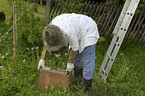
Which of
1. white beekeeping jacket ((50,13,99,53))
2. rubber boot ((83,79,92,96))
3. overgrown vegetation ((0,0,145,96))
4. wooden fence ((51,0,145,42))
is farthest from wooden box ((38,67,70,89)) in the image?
wooden fence ((51,0,145,42))

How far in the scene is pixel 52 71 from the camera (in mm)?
2576

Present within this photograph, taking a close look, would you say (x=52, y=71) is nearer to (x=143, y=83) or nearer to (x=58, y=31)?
(x=58, y=31)

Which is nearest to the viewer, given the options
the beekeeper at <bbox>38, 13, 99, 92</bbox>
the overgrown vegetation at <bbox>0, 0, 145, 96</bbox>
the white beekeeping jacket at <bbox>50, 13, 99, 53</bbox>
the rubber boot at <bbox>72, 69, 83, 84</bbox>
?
the beekeeper at <bbox>38, 13, 99, 92</bbox>

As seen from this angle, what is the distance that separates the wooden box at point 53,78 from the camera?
257cm

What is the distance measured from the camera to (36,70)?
3131 millimetres

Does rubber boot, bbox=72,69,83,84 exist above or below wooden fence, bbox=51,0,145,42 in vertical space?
below

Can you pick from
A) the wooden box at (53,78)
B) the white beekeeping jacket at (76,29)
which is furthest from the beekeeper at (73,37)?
the wooden box at (53,78)

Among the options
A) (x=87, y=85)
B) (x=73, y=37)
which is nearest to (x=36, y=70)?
(x=87, y=85)

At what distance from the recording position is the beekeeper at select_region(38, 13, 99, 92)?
2.02 meters

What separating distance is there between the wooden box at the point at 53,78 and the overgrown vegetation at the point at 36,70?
0.31 ft

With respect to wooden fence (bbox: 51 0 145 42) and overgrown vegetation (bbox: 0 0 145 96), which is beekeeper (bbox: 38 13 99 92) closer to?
overgrown vegetation (bbox: 0 0 145 96)

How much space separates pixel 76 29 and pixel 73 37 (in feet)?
0.59

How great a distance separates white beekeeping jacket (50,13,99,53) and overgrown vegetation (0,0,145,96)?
86 cm

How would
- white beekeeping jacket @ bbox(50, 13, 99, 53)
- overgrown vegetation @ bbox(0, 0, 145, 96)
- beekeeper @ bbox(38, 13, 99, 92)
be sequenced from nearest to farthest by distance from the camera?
beekeeper @ bbox(38, 13, 99, 92) → white beekeeping jacket @ bbox(50, 13, 99, 53) → overgrown vegetation @ bbox(0, 0, 145, 96)
